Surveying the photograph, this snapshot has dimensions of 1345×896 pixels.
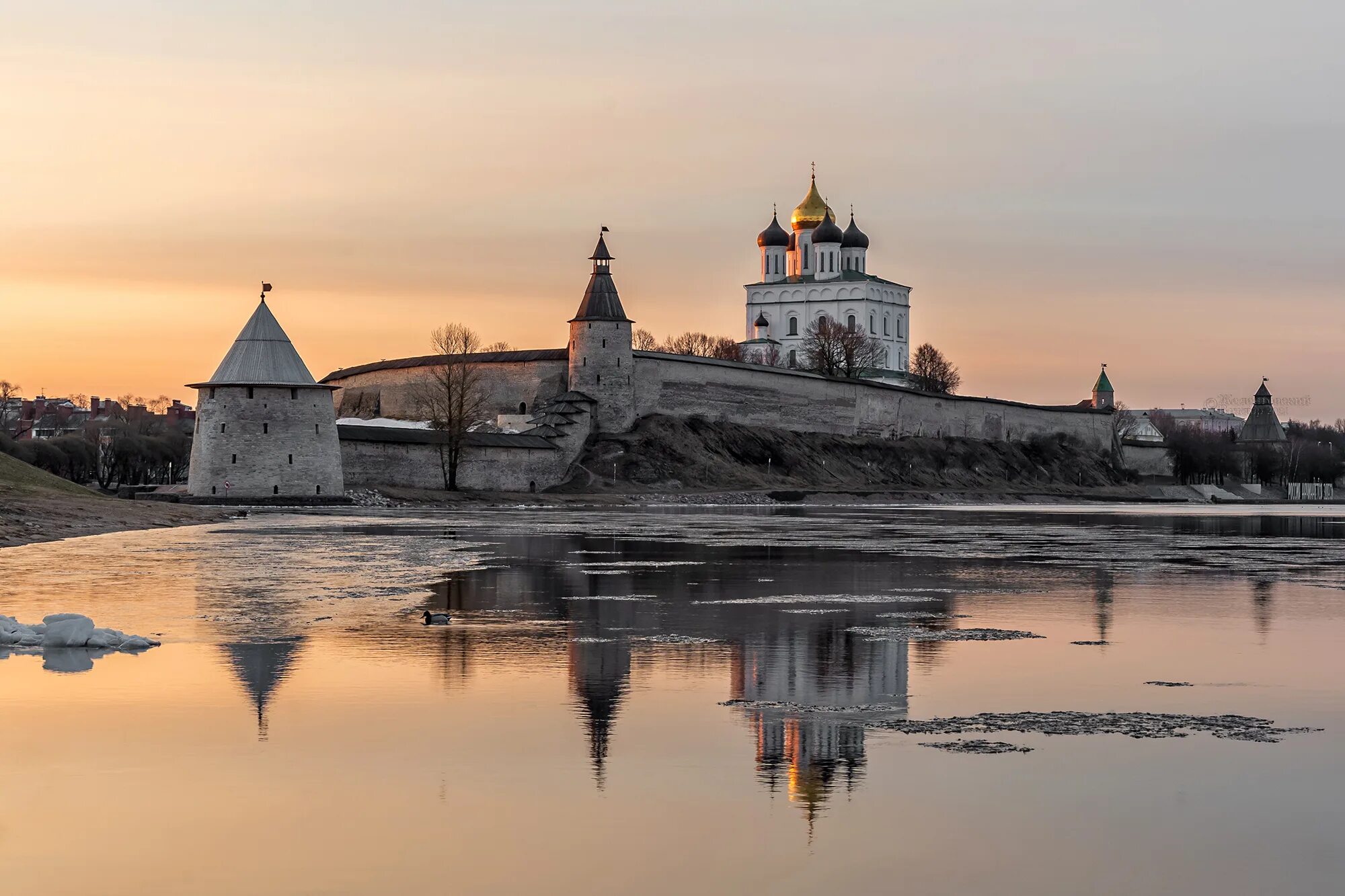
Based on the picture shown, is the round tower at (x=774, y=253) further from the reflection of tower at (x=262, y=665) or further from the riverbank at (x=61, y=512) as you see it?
the reflection of tower at (x=262, y=665)

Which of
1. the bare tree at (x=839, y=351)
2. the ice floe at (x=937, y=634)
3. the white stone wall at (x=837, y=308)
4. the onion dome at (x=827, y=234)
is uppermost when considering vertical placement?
the onion dome at (x=827, y=234)

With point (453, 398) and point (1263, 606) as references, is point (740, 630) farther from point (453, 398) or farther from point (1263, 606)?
point (453, 398)

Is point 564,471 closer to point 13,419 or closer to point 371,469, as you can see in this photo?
point 371,469

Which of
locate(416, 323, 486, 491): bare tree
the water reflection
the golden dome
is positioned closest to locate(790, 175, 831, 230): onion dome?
the golden dome

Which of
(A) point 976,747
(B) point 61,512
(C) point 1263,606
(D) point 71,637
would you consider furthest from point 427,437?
(A) point 976,747

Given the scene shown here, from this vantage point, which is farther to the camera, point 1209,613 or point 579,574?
point 579,574

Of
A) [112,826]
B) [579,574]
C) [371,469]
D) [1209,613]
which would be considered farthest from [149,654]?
[371,469]

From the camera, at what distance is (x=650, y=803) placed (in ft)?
21.2

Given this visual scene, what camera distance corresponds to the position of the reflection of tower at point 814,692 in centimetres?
701

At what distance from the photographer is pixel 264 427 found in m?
44.5

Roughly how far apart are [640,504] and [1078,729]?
145 feet

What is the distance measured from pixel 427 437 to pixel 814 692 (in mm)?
42461

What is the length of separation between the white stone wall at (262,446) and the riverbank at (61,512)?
25.2ft

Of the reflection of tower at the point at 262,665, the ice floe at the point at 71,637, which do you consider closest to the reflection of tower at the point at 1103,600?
the reflection of tower at the point at 262,665
